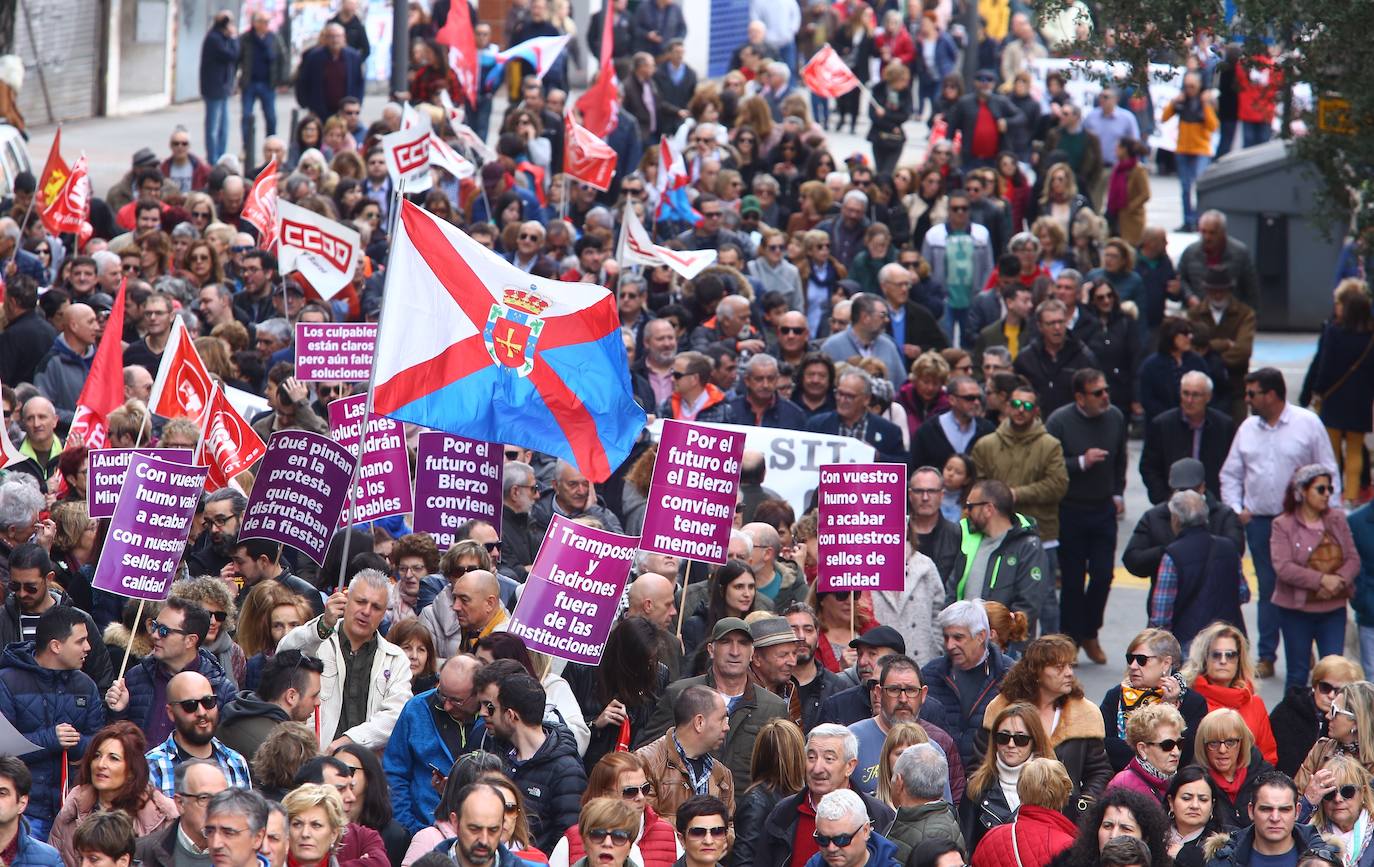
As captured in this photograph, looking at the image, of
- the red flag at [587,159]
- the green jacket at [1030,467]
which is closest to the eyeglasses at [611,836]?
the green jacket at [1030,467]

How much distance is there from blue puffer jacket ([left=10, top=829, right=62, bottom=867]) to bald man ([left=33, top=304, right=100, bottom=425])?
717 cm

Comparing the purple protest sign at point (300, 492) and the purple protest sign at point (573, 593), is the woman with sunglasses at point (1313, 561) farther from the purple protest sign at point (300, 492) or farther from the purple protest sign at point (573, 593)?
the purple protest sign at point (300, 492)

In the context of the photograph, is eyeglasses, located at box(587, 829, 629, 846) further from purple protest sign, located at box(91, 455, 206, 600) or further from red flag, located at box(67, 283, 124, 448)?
red flag, located at box(67, 283, 124, 448)

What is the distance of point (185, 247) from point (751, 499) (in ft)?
22.0

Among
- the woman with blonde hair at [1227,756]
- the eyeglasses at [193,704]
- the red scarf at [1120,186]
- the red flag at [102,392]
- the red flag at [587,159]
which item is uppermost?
the red scarf at [1120,186]

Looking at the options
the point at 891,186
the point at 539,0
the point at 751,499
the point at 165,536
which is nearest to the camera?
the point at 165,536

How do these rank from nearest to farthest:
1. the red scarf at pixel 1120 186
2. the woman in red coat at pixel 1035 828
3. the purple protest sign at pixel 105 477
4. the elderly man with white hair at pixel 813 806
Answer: the woman in red coat at pixel 1035 828 < the elderly man with white hair at pixel 813 806 < the purple protest sign at pixel 105 477 < the red scarf at pixel 1120 186

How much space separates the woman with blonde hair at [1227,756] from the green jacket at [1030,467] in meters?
4.52

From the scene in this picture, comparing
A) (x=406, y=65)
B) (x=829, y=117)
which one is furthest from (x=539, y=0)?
(x=829, y=117)

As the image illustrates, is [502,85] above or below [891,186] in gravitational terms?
above

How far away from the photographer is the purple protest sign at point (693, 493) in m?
11.2

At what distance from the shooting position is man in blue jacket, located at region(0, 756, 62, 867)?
8055 mm

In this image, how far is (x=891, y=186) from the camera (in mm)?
23172

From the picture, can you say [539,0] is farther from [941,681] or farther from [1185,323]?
[941,681]
